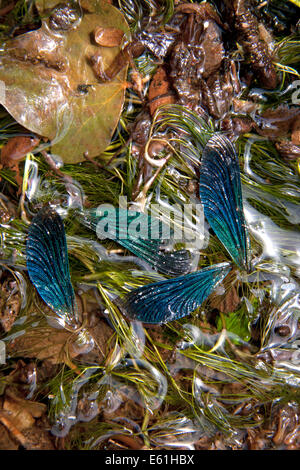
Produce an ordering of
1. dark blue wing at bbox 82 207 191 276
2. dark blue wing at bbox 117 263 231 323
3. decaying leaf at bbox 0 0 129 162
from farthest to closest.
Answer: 1. dark blue wing at bbox 82 207 191 276
2. dark blue wing at bbox 117 263 231 323
3. decaying leaf at bbox 0 0 129 162

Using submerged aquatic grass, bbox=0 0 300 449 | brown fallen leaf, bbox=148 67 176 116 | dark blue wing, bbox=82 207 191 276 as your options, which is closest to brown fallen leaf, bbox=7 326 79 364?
submerged aquatic grass, bbox=0 0 300 449

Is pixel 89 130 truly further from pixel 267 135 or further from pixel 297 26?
pixel 297 26

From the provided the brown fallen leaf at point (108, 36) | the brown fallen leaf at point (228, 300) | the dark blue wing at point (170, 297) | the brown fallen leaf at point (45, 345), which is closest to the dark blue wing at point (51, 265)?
the brown fallen leaf at point (45, 345)

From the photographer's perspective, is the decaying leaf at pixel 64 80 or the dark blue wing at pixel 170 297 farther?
the dark blue wing at pixel 170 297

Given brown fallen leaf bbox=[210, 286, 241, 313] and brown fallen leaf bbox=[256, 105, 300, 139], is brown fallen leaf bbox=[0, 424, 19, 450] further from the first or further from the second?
brown fallen leaf bbox=[256, 105, 300, 139]

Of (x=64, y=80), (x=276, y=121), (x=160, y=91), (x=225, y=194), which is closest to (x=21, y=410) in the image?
(x=225, y=194)

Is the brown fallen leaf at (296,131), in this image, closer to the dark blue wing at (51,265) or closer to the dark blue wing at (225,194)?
the dark blue wing at (225,194)

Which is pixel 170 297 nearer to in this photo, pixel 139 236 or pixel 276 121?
pixel 139 236
